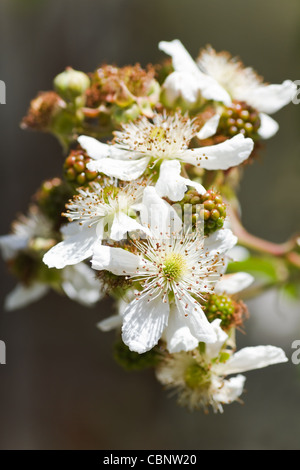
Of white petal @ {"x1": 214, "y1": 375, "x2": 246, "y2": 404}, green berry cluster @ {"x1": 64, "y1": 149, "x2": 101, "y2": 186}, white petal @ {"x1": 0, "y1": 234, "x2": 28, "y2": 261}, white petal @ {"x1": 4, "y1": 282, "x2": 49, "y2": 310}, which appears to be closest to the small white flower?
white petal @ {"x1": 0, "y1": 234, "x2": 28, "y2": 261}

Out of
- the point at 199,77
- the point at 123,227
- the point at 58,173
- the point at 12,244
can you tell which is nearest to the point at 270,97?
the point at 199,77

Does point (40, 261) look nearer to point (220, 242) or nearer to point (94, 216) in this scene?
point (94, 216)

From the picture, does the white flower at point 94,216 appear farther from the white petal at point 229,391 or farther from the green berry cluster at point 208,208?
the white petal at point 229,391

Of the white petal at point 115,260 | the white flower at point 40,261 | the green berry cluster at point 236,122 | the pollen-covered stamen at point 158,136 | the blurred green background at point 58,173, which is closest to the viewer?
the white petal at point 115,260

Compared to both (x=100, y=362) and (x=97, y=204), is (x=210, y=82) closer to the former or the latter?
(x=97, y=204)

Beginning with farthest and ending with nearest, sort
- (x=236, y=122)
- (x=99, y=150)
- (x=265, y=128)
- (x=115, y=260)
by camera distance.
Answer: (x=265, y=128) → (x=236, y=122) → (x=99, y=150) → (x=115, y=260)

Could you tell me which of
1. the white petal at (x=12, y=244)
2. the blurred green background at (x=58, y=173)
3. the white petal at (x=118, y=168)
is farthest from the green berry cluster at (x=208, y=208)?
the blurred green background at (x=58, y=173)

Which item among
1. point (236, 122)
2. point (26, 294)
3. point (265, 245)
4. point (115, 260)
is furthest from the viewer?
point (26, 294)
